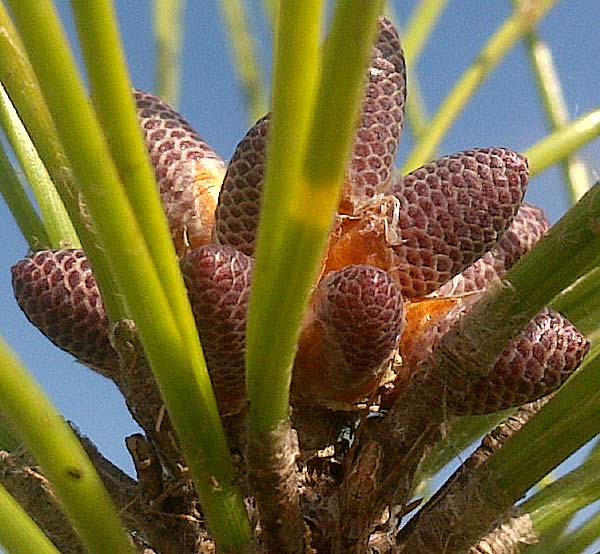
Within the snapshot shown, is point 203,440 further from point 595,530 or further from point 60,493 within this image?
point 595,530

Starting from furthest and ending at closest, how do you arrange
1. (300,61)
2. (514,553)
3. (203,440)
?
(514,553)
(203,440)
(300,61)

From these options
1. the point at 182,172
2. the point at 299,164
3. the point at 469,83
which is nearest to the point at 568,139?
the point at 469,83

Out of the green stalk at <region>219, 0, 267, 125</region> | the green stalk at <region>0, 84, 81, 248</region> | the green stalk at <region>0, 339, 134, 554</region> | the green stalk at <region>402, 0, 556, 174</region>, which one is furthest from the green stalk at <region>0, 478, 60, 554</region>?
the green stalk at <region>219, 0, 267, 125</region>

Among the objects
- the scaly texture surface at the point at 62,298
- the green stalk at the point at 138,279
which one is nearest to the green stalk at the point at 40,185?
the scaly texture surface at the point at 62,298

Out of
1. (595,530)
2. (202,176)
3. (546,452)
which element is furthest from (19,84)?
(595,530)

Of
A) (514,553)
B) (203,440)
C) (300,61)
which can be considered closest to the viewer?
(300,61)

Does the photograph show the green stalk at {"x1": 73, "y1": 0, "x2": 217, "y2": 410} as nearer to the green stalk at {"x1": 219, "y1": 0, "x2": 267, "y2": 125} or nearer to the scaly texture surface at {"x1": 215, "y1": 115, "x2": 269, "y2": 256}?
the scaly texture surface at {"x1": 215, "y1": 115, "x2": 269, "y2": 256}

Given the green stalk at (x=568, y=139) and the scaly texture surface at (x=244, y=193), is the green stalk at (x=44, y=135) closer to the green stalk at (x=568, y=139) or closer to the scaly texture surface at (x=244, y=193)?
the scaly texture surface at (x=244, y=193)
